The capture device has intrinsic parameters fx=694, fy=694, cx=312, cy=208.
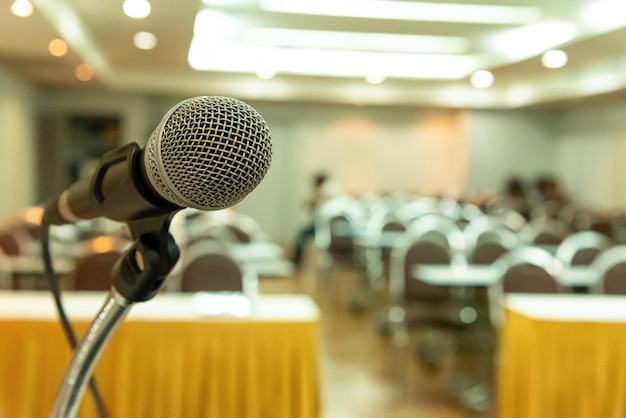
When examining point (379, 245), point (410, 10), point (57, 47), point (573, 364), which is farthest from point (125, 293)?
point (57, 47)

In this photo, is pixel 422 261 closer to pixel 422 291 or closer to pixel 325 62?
pixel 422 291

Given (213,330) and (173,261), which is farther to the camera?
(213,330)

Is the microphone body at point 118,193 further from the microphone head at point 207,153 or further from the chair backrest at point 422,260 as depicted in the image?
the chair backrest at point 422,260

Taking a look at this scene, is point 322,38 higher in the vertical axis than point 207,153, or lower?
higher

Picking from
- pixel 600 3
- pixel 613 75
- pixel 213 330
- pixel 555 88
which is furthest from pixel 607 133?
pixel 213 330

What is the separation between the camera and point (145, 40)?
851cm

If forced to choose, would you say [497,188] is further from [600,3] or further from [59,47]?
[59,47]

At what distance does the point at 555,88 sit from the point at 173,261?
12554mm

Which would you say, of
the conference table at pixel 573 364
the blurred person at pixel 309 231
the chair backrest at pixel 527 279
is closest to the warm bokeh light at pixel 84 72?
the blurred person at pixel 309 231

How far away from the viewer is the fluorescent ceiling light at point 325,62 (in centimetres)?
1122

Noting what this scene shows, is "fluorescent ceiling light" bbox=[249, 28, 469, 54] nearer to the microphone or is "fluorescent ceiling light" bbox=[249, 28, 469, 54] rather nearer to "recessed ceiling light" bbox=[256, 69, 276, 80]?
"recessed ceiling light" bbox=[256, 69, 276, 80]

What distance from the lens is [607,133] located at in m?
13.5

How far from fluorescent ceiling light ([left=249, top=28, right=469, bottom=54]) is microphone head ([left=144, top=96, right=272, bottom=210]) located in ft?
27.5

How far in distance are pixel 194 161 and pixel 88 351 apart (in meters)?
0.32
